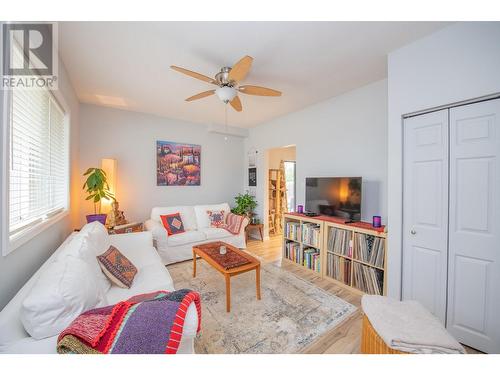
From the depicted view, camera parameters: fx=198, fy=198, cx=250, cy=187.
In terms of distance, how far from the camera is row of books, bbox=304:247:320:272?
9.21ft

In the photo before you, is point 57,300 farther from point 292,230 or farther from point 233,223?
point 233,223

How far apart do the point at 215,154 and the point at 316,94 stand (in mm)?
2525

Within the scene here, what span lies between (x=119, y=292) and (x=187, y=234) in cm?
176

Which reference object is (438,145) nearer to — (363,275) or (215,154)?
(363,275)

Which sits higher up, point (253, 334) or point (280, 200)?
point (280, 200)

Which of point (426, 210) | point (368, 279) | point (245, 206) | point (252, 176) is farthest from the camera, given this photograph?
point (252, 176)

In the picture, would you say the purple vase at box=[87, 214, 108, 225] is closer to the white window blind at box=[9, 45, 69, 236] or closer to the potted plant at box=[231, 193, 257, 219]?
the white window blind at box=[9, 45, 69, 236]

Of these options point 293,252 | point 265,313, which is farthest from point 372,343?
point 293,252

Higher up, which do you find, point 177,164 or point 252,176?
point 177,164

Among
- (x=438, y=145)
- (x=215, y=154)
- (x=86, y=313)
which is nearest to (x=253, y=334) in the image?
(x=86, y=313)

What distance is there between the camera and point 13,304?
96 centimetres

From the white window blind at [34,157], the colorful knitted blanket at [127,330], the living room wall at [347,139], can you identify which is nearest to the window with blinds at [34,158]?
the white window blind at [34,157]

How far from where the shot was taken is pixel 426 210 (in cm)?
175
